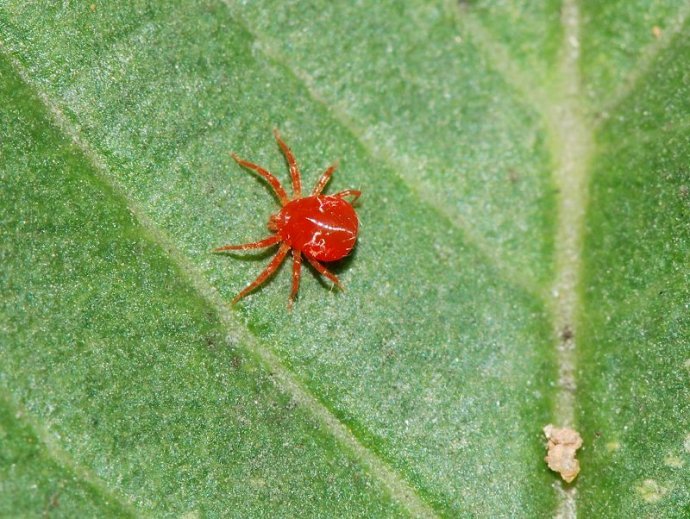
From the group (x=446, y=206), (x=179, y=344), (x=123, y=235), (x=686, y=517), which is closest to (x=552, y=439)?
(x=686, y=517)

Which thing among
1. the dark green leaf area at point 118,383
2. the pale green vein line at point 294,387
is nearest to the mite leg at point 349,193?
the pale green vein line at point 294,387

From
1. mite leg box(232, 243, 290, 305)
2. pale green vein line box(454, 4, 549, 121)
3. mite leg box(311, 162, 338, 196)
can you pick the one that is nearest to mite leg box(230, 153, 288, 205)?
mite leg box(311, 162, 338, 196)

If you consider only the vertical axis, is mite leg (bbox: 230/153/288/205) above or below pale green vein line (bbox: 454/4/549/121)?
below

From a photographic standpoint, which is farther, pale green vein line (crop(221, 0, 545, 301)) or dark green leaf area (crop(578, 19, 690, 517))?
pale green vein line (crop(221, 0, 545, 301))

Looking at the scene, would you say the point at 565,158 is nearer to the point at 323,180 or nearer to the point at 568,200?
the point at 568,200

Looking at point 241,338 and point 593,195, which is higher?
point 593,195

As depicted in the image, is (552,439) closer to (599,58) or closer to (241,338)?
(241,338)

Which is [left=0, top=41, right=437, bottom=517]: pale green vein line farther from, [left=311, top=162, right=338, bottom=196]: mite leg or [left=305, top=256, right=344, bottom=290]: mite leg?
[left=311, top=162, right=338, bottom=196]: mite leg
